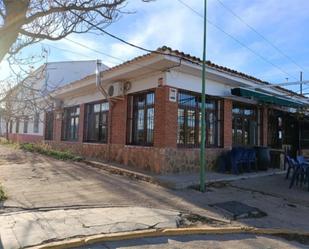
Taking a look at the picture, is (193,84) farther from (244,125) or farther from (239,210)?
(239,210)

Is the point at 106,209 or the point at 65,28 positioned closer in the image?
the point at 106,209

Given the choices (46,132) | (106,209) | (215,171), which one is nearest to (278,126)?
(215,171)

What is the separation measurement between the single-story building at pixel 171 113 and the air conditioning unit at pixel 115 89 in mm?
41

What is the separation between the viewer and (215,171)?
1285 cm

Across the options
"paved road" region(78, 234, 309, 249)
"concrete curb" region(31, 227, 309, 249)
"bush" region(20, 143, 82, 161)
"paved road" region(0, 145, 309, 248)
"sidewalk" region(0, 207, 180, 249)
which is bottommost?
"paved road" region(78, 234, 309, 249)

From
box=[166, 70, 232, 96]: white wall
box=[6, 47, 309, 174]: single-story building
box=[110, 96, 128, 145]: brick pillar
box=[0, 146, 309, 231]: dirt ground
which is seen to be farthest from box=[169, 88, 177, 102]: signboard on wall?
box=[0, 146, 309, 231]: dirt ground

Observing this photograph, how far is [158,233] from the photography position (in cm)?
565

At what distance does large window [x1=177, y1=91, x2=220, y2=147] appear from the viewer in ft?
40.3

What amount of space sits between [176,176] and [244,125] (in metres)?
5.52

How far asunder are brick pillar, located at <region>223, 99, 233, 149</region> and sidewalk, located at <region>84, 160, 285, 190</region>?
1629mm

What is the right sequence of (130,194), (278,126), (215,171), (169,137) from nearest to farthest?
(130,194) < (169,137) < (215,171) < (278,126)

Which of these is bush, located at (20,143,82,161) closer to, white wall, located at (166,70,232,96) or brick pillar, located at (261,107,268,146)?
white wall, located at (166,70,232,96)

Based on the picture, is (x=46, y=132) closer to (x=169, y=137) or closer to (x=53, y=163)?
(x=53, y=163)

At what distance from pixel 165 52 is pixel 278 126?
32.1ft
